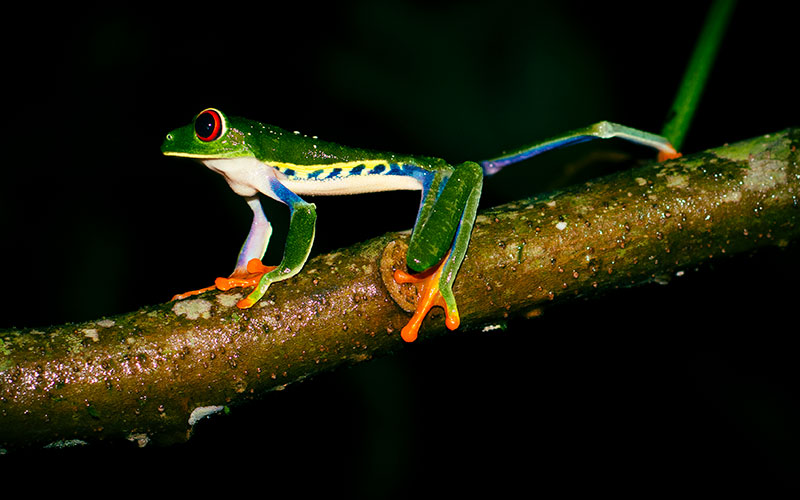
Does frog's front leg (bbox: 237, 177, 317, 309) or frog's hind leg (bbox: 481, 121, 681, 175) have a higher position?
frog's hind leg (bbox: 481, 121, 681, 175)

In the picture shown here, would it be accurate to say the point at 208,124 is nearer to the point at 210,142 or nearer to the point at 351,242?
the point at 210,142

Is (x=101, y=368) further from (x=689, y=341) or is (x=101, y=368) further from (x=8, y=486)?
(x=689, y=341)

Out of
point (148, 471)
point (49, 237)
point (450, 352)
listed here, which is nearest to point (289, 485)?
point (148, 471)

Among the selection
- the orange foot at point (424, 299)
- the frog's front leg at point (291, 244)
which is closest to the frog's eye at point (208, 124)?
the frog's front leg at point (291, 244)

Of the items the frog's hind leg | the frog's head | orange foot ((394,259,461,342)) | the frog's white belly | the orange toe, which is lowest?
orange foot ((394,259,461,342))

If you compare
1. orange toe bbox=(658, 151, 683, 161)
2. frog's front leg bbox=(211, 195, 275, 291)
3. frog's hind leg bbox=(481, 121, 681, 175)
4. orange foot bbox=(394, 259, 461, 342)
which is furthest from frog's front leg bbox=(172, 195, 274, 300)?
orange toe bbox=(658, 151, 683, 161)

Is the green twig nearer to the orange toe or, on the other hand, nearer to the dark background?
the orange toe

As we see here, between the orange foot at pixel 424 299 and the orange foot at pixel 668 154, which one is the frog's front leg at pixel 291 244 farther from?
the orange foot at pixel 668 154
